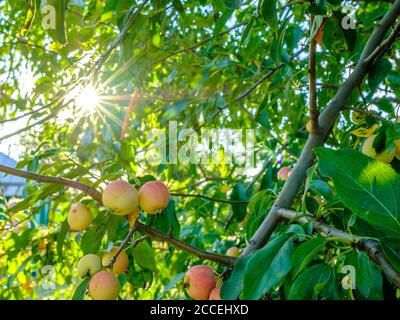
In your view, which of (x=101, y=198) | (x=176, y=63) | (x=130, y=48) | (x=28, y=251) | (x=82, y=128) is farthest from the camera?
(x=28, y=251)

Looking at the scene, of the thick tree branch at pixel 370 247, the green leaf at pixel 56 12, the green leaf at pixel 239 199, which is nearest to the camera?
the thick tree branch at pixel 370 247

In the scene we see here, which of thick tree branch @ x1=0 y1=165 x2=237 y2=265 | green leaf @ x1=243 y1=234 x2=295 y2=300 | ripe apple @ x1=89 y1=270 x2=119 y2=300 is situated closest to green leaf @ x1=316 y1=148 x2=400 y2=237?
green leaf @ x1=243 y1=234 x2=295 y2=300

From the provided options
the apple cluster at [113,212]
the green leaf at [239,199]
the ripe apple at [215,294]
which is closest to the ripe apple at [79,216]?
the apple cluster at [113,212]

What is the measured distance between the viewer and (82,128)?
1.46 metres

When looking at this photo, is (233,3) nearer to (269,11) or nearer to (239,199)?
(269,11)

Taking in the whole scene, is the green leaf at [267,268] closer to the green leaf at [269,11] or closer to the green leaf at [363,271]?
the green leaf at [363,271]

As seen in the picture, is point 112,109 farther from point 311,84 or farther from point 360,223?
point 360,223

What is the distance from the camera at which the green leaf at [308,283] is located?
0.57 m

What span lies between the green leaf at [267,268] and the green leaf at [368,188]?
0.11 metres

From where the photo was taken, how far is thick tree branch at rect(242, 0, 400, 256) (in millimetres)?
783

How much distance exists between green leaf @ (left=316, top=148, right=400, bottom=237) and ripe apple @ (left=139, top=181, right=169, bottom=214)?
290 millimetres

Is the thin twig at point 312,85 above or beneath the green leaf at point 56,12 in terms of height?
beneath
